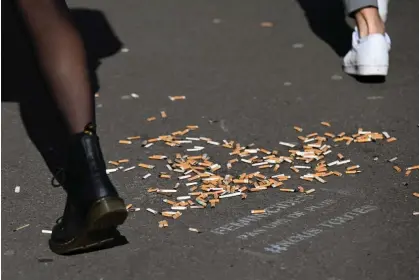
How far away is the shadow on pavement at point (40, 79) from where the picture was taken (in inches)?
182

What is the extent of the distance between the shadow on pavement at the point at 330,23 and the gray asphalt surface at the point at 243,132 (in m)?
0.01

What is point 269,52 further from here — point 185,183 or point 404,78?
point 185,183

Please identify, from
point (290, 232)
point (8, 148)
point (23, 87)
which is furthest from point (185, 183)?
point (23, 87)

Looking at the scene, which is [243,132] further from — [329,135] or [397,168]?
[397,168]

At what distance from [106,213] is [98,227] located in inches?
3.2

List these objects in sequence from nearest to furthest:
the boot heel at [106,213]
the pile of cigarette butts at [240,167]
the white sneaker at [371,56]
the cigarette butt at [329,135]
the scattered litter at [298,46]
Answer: the boot heel at [106,213], the pile of cigarette butts at [240,167], the cigarette butt at [329,135], the white sneaker at [371,56], the scattered litter at [298,46]

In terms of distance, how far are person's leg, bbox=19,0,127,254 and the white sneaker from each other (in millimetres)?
2156

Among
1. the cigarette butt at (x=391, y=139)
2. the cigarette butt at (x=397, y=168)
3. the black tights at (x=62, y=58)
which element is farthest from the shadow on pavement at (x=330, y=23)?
the black tights at (x=62, y=58)

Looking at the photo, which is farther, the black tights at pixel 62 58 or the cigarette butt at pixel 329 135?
the cigarette butt at pixel 329 135

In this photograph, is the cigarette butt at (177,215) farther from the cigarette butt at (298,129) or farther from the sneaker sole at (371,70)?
the sneaker sole at (371,70)

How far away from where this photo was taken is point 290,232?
→ 3.74 metres

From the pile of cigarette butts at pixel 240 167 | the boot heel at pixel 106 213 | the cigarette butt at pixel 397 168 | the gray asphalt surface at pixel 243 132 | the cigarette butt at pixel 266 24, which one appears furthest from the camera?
the cigarette butt at pixel 266 24

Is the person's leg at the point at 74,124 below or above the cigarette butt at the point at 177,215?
above

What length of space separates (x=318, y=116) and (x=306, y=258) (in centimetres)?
160
